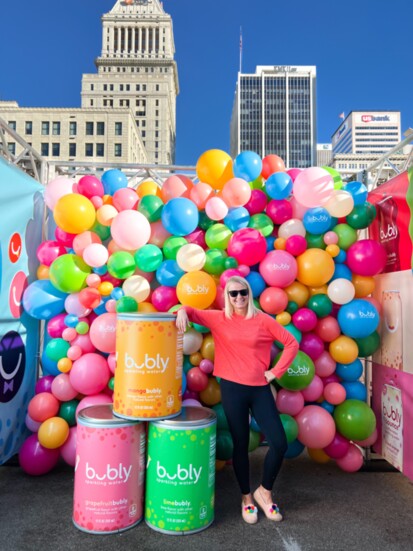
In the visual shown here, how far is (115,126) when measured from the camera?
171 ft

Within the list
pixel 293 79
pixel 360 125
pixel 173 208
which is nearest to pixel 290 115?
pixel 293 79

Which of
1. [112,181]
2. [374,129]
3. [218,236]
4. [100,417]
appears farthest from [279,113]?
[100,417]

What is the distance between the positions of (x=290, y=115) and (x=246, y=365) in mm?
100681

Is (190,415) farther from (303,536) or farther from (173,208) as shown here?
(173,208)

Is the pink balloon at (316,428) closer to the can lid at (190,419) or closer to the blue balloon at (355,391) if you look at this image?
the blue balloon at (355,391)

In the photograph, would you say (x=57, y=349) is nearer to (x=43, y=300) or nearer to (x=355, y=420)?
(x=43, y=300)

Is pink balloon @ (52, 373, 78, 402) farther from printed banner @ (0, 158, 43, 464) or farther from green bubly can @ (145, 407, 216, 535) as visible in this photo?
green bubly can @ (145, 407, 216, 535)

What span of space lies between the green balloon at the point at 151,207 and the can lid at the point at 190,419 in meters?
1.79

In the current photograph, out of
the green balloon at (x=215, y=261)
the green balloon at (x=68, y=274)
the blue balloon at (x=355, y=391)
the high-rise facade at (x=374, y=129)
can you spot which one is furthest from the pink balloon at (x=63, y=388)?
the high-rise facade at (x=374, y=129)

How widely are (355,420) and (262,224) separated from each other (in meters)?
1.90

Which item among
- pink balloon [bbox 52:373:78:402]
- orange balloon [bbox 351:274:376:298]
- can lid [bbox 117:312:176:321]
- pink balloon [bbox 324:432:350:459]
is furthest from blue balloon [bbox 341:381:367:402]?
pink balloon [bbox 52:373:78:402]

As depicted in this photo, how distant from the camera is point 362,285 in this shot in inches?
155

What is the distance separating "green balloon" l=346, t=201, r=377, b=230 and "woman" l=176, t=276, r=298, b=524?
153 centimetres

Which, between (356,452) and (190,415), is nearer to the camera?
(190,415)
